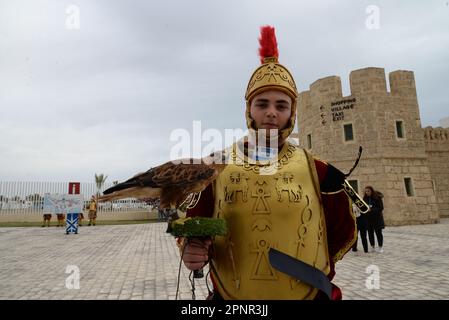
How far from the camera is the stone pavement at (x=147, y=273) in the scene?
15.0 ft

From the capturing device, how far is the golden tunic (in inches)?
55.2

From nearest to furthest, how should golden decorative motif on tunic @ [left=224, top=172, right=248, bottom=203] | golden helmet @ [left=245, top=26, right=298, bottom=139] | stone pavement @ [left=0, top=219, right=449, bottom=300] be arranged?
golden decorative motif on tunic @ [left=224, top=172, right=248, bottom=203] < golden helmet @ [left=245, top=26, right=298, bottom=139] < stone pavement @ [left=0, top=219, right=449, bottom=300]

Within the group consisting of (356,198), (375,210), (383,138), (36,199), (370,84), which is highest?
(370,84)

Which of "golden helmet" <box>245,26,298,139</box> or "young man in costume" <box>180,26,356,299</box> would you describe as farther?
"golden helmet" <box>245,26,298,139</box>

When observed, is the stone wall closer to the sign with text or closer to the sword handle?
the sign with text

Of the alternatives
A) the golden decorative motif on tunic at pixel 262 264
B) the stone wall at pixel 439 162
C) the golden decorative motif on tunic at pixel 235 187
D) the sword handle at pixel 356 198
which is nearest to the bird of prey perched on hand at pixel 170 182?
the golden decorative motif on tunic at pixel 235 187

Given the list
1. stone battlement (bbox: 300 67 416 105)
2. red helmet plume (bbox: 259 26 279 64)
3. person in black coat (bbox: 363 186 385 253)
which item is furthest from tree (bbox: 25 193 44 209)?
red helmet plume (bbox: 259 26 279 64)

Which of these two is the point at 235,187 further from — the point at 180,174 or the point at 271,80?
the point at 271,80

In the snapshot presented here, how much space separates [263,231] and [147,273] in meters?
5.41

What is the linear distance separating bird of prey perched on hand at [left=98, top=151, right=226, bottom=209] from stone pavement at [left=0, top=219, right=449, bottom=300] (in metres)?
3.69

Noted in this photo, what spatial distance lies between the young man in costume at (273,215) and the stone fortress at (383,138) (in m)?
16.6

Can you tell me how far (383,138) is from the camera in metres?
16.5

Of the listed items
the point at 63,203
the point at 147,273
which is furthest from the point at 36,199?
the point at 147,273
